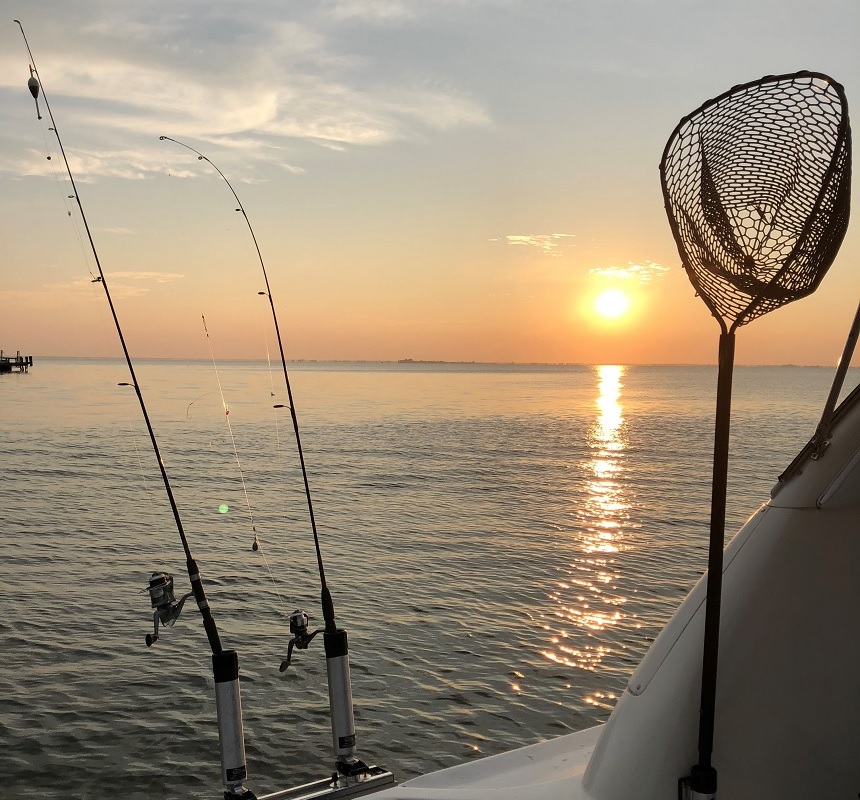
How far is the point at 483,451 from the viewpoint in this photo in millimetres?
30547

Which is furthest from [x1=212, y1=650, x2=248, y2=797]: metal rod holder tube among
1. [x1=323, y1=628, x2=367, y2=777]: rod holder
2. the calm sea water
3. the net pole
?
the calm sea water

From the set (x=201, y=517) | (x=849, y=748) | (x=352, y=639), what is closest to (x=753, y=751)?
(x=849, y=748)

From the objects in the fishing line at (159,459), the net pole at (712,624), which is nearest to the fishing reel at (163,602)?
the fishing line at (159,459)

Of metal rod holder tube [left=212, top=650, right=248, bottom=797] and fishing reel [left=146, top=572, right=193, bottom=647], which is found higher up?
fishing reel [left=146, top=572, right=193, bottom=647]

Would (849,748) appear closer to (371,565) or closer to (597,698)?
(597,698)

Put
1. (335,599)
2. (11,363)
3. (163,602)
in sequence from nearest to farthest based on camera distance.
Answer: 1. (163,602)
2. (335,599)
3. (11,363)

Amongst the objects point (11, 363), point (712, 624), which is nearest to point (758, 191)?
point (712, 624)

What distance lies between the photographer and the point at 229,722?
3084 mm

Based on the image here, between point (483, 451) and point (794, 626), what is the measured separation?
27946 millimetres

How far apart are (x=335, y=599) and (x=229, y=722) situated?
7.60m

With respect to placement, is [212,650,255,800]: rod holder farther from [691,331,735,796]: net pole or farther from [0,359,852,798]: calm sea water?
[0,359,852,798]: calm sea water

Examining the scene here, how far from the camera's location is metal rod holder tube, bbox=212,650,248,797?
121 inches

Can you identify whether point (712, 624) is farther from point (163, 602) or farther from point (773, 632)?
point (163, 602)

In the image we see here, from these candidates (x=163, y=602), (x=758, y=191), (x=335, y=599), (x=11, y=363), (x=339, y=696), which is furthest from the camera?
(x=11, y=363)
